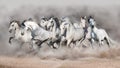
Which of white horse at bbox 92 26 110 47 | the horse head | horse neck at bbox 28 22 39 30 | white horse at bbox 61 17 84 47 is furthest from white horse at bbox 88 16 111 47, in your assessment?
the horse head

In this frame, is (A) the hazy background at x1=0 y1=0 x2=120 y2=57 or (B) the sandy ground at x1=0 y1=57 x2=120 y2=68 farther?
(A) the hazy background at x1=0 y1=0 x2=120 y2=57

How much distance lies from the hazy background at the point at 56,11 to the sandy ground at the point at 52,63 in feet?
0.34

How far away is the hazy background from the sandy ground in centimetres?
10

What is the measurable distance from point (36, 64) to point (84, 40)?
1.88ft

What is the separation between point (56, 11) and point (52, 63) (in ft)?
1.87

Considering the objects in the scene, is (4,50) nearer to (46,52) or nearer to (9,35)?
(9,35)

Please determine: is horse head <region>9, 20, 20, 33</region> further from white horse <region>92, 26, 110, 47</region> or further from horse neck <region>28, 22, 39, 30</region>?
white horse <region>92, 26, 110, 47</region>

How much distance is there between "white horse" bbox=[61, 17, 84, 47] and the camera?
3.80 metres

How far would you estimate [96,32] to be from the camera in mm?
3791

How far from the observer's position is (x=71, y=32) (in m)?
3.82

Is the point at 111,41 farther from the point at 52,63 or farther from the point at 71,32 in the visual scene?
the point at 52,63

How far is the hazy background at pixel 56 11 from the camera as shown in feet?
12.6

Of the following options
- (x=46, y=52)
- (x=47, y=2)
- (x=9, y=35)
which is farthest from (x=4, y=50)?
(x=47, y=2)

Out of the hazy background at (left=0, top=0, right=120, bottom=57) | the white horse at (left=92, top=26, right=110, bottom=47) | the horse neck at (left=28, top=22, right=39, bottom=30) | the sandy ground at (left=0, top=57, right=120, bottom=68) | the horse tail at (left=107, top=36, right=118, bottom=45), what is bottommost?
the sandy ground at (left=0, top=57, right=120, bottom=68)
